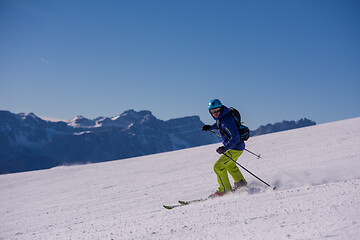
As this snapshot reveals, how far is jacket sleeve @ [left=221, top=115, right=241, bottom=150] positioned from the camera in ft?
17.7

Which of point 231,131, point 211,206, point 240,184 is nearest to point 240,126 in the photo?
point 231,131

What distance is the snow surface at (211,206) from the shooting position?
307 cm

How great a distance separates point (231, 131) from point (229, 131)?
0.14 feet

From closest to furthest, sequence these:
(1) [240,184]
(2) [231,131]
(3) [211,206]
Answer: (3) [211,206] → (2) [231,131] → (1) [240,184]

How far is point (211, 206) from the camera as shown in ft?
14.3

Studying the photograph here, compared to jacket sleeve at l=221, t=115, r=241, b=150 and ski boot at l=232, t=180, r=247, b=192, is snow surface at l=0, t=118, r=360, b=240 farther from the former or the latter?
jacket sleeve at l=221, t=115, r=241, b=150

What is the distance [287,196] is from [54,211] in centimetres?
672

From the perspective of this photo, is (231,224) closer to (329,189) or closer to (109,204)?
(329,189)

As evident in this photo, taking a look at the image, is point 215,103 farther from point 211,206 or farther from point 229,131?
point 211,206

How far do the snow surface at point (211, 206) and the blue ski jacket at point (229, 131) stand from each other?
0.92m

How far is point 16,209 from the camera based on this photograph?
9.06 m

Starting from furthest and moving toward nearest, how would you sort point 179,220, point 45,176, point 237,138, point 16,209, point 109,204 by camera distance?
point 45,176, point 16,209, point 109,204, point 237,138, point 179,220

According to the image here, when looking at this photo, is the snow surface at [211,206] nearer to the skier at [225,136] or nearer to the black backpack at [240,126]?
the skier at [225,136]

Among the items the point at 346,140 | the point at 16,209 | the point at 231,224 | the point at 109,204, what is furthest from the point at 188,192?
the point at 346,140
